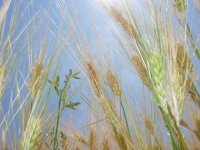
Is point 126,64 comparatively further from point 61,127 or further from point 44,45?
point 61,127

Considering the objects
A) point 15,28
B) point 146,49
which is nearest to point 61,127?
point 15,28

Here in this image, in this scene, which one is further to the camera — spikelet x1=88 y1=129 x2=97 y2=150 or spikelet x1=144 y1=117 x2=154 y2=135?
spikelet x1=88 y1=129 x2=97 y2=150

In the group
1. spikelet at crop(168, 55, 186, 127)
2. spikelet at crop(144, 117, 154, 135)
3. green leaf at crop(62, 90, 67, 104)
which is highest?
green leaf at crop(62, 90, 67, 104)

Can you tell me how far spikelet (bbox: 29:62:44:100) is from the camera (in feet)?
3.17

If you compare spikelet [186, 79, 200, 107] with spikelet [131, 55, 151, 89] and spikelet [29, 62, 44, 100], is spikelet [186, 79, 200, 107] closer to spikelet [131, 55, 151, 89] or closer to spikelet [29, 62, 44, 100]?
spikelet [131, 55, 151, 89]

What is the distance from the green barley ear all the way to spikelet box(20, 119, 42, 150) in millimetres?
374

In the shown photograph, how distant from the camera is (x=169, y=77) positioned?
82 cm

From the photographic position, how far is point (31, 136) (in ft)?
2.77

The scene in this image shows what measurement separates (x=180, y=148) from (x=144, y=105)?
489 mm

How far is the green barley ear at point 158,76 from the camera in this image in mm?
781

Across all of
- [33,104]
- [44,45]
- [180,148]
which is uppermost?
[44,45]

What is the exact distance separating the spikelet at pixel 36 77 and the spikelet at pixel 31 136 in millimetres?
119

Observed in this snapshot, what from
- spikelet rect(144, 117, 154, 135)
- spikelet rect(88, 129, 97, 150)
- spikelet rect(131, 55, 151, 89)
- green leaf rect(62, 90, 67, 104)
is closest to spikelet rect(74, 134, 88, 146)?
spikelet rect(88, 129, 97, 150)

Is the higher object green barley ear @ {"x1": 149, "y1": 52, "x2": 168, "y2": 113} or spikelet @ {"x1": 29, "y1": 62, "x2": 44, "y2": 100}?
spikelet @ {"x1": 29, "y1": 62, "x2": 44, "y2": 100}
